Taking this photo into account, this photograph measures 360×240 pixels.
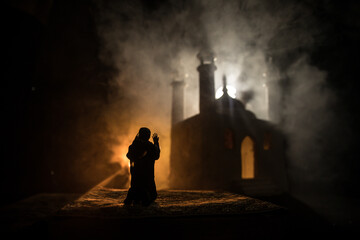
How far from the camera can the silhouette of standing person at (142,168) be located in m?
3.17

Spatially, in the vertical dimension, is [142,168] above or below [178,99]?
below

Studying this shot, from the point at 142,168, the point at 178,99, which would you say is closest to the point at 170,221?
the point at 142,168

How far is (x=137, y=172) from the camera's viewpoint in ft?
10.9

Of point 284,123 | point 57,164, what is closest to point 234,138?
point 284,123

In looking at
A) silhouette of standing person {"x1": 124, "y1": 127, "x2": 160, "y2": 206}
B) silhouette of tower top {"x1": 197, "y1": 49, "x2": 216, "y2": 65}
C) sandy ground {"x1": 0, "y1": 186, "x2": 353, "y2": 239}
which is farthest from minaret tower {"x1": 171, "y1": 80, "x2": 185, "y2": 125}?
sandy ground {"x1": 0, "y1": 186, "x2": 353, "y2": 239}

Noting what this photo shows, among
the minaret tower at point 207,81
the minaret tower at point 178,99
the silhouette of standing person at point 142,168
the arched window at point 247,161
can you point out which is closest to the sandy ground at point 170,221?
the silhouette of standing person at point 142,168

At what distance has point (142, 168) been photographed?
335cm

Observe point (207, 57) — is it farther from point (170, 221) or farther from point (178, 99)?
point (170, 221)

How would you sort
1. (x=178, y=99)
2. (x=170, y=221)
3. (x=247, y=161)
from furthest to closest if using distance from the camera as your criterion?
(x=178, y=99)
(x=247, y=161)
(x=170, y=221)

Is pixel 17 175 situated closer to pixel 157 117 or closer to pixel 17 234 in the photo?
pixel 17 234

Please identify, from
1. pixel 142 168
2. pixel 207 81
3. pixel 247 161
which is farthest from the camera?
pixel 247 161

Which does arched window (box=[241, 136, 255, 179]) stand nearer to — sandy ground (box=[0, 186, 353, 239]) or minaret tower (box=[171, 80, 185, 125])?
minaret tower (box=[171, 80, 185, 125])

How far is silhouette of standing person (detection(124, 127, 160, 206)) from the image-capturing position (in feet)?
10.4

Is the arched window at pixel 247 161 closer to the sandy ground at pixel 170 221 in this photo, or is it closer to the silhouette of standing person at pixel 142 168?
the sandy ground at pixel 170 221
